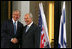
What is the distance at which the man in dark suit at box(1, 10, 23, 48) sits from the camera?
4.95 metres

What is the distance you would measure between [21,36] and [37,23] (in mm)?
449

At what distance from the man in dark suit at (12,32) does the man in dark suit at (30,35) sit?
110 mm

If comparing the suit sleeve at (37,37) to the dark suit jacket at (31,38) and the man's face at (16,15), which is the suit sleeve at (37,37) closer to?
the dark suit jacket at (31,38)

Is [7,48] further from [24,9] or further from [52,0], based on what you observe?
[52,0]

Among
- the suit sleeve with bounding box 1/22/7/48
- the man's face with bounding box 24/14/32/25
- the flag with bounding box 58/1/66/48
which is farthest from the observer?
the flag with bounding box 58/1/66/48

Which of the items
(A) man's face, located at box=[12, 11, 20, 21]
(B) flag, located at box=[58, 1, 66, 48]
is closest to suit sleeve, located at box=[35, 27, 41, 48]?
(A) man's face, located at box=[12, 11, 20, 21]

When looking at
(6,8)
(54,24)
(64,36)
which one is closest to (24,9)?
(6,8)

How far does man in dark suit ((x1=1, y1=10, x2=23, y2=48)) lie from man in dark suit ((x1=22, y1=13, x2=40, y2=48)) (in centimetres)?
11

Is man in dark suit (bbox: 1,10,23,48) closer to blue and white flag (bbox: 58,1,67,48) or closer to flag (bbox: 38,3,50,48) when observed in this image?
flag (bbox: 38,3,50,48)

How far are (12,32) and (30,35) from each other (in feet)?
1.30

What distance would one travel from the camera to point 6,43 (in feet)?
16.3

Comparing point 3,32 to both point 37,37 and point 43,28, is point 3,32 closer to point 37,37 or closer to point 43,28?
point 37,37

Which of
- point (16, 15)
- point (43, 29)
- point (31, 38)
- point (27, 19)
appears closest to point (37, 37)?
point (31, 38)

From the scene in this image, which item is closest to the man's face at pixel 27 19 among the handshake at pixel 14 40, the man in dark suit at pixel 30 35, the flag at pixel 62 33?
the man in dark suit at pixel 30 35
